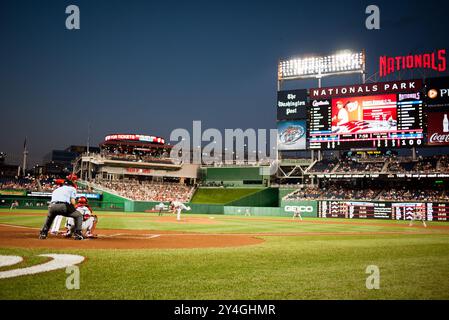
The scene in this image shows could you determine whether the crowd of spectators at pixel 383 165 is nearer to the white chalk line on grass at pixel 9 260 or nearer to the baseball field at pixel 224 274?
the baseball field at pixel 224 274

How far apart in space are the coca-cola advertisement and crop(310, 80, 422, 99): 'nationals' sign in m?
3.55

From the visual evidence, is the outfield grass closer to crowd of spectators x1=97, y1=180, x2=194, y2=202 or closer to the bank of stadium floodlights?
crowd of spectators x1=97, y1=180, x2=194, y2=202

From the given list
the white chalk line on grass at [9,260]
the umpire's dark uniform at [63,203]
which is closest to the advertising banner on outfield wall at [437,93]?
the umpire's dark uniform at [63,203]

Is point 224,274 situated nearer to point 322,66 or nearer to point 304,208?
point 304,208

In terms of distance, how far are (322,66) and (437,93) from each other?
585 inches

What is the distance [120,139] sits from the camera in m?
74.8

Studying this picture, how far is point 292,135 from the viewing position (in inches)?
1932

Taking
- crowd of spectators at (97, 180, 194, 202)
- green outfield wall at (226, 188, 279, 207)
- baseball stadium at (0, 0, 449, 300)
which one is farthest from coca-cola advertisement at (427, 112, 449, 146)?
crowd of spectators at (97, 180, 194, 202)

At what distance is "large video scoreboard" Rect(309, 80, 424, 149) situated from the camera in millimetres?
41750

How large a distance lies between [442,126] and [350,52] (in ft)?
50.0

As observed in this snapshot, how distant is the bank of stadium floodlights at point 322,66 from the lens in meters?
49.6

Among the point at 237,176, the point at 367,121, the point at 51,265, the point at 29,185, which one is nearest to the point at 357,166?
the point at 367,121

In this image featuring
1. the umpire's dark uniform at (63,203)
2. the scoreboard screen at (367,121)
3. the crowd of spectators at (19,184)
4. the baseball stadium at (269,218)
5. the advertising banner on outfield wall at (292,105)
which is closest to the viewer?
the baseball stadium at (269,218)

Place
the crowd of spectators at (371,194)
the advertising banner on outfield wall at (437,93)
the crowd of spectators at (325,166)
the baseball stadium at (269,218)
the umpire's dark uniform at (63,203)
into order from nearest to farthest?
the baseball stadium at (269,218) < the umpire's dark uniform at (63,203) < the crowd of spectators at (371,194) < the advertising banner on outfield wall at (437,93) < the crowd of spectators at (325,166)
